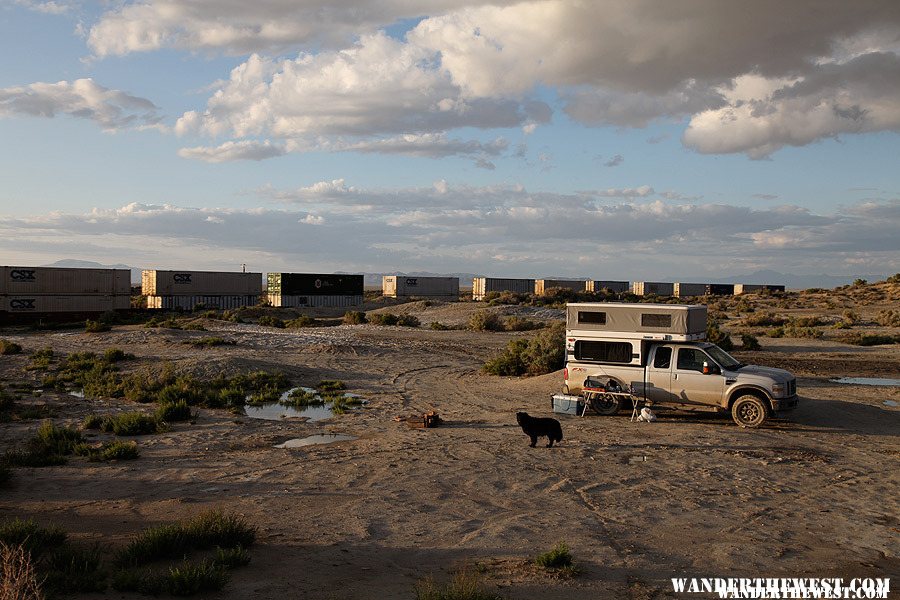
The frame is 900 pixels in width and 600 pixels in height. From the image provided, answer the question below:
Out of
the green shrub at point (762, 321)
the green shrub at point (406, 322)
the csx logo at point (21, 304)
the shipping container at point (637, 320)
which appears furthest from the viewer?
the green shrub at point (406, 322)

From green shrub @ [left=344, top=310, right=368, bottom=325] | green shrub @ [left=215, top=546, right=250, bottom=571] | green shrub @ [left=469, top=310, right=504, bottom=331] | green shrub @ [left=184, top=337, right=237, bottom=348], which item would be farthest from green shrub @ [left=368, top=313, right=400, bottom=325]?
green shrub @ [left=215, top=546, right=250, bottom=571]

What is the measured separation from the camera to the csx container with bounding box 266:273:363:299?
7206 centimetres

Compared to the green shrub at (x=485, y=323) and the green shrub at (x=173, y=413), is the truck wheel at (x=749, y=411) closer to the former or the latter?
the green shrub at (x=173, y=413)

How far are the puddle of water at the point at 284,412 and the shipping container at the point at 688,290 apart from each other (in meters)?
99.7

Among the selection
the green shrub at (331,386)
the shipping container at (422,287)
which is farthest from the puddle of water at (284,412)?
the shipping container at (422,287)

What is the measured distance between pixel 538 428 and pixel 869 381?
16.8 meters

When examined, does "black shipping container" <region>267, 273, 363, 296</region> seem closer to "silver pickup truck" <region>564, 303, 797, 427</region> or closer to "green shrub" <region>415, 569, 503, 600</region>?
"silver pickup truck" <region>564, 303, 797, 427</region>

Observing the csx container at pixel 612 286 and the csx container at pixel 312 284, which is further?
the csx container at pixel 612 286

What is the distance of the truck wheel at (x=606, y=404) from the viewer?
17266 millimetres

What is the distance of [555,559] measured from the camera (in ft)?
25.2

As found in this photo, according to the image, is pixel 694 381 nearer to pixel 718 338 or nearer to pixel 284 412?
pixel 284 412

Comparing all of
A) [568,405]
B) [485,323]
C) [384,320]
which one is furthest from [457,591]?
[384,320]

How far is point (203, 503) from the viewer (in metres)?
10.2

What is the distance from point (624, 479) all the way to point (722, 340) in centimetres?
2196
